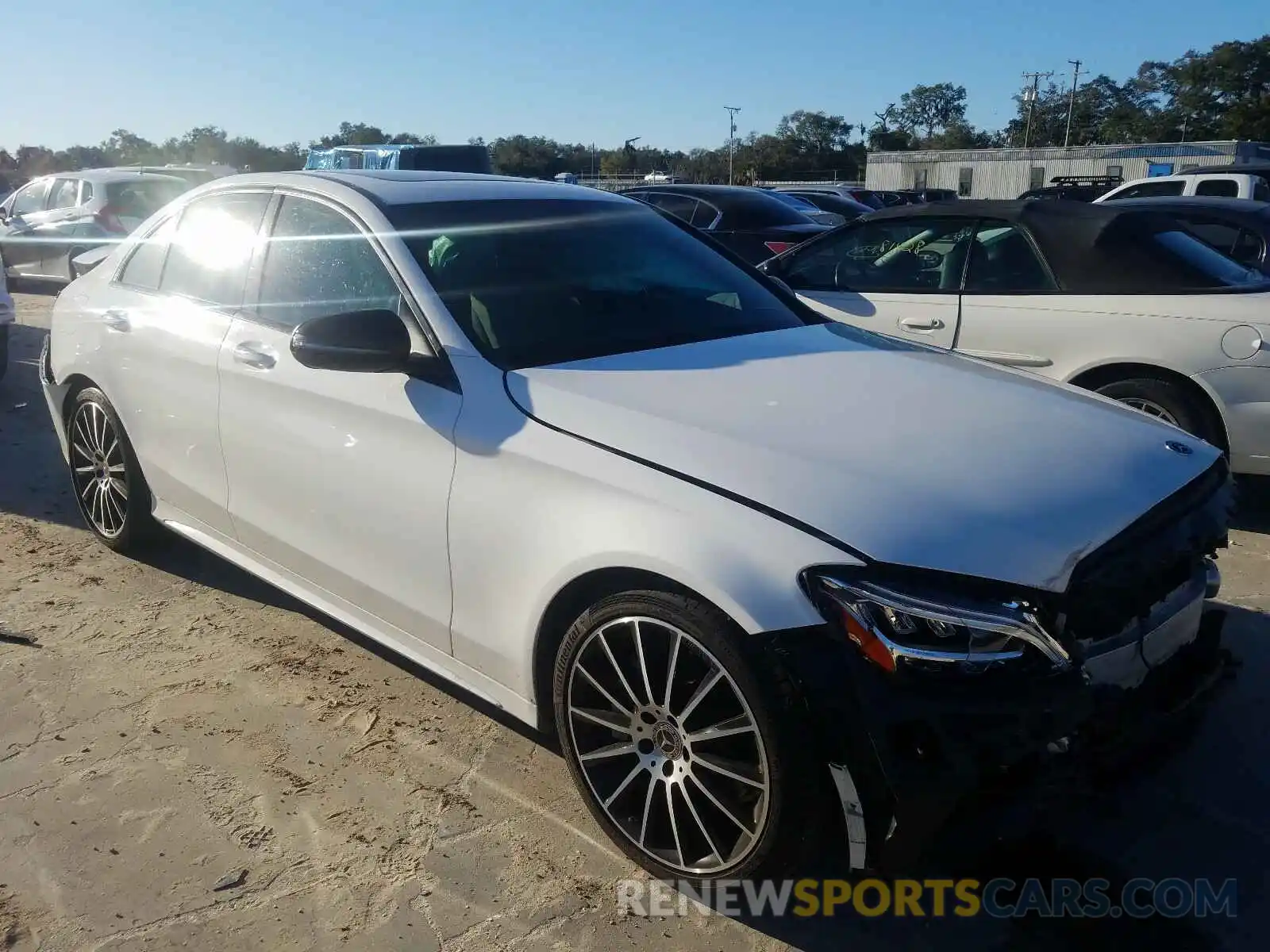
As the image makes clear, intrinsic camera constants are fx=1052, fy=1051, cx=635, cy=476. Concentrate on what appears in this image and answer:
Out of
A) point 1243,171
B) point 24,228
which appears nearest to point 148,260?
point 24,228

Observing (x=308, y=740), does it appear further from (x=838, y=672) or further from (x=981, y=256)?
(x=981, y=256)

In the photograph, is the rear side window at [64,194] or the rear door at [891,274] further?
the rear side window at [64,194]

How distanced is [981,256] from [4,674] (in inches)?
192

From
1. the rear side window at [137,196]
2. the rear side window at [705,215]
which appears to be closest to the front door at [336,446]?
the rear side window at [705,215]

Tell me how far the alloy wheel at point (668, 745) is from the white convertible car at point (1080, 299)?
2.57 metres

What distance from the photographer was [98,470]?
464cm

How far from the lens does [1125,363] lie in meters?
5.07

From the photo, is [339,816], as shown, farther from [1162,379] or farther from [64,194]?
[64,194]

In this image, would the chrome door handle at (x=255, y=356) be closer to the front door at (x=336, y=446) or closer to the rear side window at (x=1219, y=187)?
the front door at (x=336, y=446)

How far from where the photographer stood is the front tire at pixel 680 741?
2.22m

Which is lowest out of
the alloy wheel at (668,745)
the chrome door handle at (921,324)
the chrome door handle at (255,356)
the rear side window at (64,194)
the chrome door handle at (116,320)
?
the alloy wheel at (668,745)

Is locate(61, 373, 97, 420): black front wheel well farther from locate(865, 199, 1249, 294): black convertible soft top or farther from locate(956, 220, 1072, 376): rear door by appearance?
locate(865, 199, 1249, 294): black convertible soft top

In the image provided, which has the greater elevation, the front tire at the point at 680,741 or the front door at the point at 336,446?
the front door at the point at 336,446

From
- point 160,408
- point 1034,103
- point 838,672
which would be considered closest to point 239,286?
point 160,408
